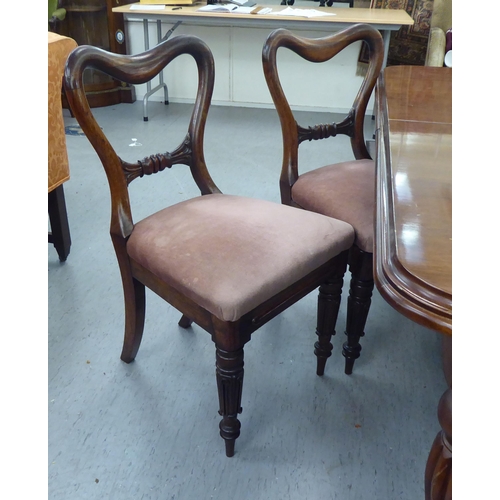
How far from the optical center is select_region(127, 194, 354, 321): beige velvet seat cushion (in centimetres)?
88

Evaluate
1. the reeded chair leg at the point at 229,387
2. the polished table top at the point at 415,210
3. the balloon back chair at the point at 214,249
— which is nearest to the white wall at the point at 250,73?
the polished table top at the point at 415,210

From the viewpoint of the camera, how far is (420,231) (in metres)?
0.62

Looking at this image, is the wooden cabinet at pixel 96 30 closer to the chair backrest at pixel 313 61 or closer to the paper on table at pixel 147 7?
the paper on table at pixel 147 7

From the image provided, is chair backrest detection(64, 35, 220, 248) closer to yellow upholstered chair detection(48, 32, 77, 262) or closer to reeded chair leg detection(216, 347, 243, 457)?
reeded chair leg detection(216, 347, 243, 457)

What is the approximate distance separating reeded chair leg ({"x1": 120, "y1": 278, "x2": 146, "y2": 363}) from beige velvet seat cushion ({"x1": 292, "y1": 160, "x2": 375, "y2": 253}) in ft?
1.67

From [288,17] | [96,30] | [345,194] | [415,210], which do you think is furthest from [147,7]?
[415,210]

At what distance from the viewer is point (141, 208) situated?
2.18 m

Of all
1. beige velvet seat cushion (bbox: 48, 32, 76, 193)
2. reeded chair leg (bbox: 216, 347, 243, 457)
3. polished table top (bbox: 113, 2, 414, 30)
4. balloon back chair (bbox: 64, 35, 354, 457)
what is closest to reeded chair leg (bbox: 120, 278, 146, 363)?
balloon back chair (bbox: 64, 35, 354, 457)

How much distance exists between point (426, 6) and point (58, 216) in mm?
2979

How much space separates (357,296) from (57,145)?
3.66 feet

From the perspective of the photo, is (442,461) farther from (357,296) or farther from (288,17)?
(288,17)
